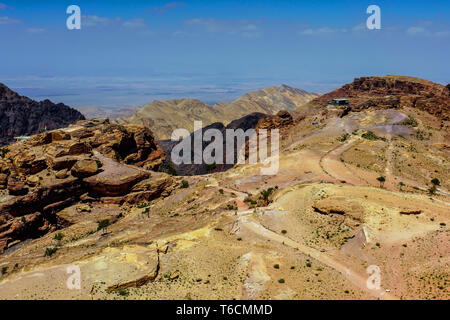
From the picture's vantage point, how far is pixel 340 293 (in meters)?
24.2

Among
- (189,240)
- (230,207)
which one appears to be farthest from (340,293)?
(230,207)

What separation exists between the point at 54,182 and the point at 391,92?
14841 centimetres

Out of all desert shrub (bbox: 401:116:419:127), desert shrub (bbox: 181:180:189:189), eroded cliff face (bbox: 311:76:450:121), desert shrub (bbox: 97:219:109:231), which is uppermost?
eroded cliff face (bbox: 311:76:450:121)

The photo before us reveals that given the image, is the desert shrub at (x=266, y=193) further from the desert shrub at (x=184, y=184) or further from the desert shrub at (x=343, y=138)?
the desert shrub at (x=343, y=138)

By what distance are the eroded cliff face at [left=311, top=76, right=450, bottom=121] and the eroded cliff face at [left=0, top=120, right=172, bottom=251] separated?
77.7 metres

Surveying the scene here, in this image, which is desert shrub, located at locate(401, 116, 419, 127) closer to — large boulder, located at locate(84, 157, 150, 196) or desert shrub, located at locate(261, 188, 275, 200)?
desert shrub, located at locate(261, 188, 275, 200)

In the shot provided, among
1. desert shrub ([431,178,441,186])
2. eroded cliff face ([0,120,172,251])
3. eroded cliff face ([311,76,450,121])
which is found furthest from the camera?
eroded cliff face ([311,76,450,121])

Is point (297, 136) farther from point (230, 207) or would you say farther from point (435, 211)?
point (435, 211)

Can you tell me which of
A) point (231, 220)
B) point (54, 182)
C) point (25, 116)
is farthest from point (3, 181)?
point (25, 116)

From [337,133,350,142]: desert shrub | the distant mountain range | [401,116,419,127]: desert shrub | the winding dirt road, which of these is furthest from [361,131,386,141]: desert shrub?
the distant mountain range

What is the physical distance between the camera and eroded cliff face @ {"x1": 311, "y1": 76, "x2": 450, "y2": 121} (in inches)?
4099

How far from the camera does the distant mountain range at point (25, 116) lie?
170 metres

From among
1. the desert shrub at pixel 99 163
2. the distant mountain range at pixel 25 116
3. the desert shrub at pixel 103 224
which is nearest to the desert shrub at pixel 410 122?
the desert shrub at pixel 99 163

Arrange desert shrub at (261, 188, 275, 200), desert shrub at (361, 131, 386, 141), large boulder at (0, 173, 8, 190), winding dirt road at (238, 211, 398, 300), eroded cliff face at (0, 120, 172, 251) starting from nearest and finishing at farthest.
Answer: winding dirt road at (238, 211, 398, 300) → desert shrub at (261, 188, 275, 200) → eroded cliff face at (0, 120, 172, 251) → large boulder at (0, 173, 8, 190) → desert shrub at (361, 131, 386, 141)
